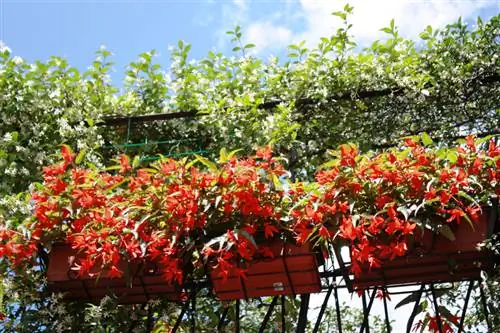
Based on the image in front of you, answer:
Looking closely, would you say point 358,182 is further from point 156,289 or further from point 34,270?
point 34,270

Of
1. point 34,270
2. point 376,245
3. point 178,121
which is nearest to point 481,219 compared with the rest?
point 376,245

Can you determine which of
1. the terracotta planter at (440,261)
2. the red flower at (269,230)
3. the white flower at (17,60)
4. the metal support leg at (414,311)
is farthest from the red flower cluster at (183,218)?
the white flower at (17,60)

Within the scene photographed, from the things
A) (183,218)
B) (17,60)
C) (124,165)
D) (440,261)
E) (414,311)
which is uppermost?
(17,60)

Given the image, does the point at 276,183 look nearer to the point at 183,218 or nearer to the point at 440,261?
the point at 183,218

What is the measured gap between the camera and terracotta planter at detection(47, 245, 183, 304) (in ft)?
8.26

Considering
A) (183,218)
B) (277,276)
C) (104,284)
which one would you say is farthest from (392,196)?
(104,284)

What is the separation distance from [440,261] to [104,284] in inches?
49.2

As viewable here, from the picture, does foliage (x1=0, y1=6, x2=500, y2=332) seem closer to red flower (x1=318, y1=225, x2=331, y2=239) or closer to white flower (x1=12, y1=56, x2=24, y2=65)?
white flower (x1=12, y1=56, x2=24, y2=65)

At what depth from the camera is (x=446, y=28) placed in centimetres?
376

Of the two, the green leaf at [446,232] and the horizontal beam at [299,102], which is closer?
the green leaf at [446,232]

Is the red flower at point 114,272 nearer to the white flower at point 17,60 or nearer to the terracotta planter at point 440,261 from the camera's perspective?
the terracotta planter at point 440,261

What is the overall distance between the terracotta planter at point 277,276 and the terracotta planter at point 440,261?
174 millimetres

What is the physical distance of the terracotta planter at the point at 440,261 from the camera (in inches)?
86.9

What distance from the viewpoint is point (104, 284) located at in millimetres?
2625
